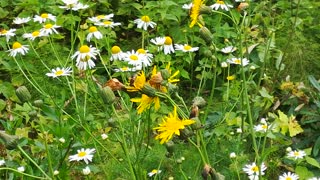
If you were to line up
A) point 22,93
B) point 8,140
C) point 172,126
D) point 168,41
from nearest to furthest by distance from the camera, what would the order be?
point 172,126
point 8,140
point 22,93
point 168,41

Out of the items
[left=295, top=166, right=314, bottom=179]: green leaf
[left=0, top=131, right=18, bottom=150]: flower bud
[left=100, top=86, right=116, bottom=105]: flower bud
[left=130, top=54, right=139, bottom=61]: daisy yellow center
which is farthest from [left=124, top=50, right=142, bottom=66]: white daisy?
[left=295, top=166, right=314, bottom=179]: green leaf

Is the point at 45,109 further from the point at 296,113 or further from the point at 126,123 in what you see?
the point at 296,113

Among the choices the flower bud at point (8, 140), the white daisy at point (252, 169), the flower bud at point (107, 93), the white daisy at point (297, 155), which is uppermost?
the flower bud at point (107, 93)

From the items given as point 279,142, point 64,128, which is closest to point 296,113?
point 279,142

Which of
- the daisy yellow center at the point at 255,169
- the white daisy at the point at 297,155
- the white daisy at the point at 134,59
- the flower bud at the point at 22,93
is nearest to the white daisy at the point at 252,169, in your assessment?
the daisy yellow center at the point at 255,169

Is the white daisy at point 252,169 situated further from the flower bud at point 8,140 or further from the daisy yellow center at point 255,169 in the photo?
the flower bud at point 8,140

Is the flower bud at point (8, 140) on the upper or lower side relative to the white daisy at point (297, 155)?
upper

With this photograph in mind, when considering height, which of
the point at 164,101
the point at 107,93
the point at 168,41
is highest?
the point at 107,93

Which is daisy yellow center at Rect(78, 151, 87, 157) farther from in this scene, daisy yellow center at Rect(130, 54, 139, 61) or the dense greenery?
daisy yellow center at Rect(130, 54, 139, 61)

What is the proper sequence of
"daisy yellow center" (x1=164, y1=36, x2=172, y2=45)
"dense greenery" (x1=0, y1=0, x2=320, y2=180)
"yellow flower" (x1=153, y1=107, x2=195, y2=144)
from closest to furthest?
"yellow flower" (x1=153, y1=107, x2=195, y2=144)
"dense greenery" (x1=0, y1=0, x2=320, y2=180)
"daisy yellow center" (x1=164, y1=36, x2=172, y2=45)

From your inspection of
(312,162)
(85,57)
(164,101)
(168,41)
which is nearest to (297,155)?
(312,162)

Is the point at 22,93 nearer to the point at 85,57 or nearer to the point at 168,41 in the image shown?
the point at 85,57

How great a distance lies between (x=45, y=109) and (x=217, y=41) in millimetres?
1210

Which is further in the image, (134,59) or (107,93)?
(134,59)
